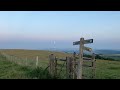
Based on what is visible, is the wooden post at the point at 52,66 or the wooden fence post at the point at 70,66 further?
the wooden post at the point at 52,66

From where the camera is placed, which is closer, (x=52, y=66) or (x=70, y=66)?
(x=70, y=66)

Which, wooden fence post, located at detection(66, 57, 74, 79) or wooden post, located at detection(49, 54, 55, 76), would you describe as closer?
wooden fence post, located at detection(66, 57, 74, 79)
